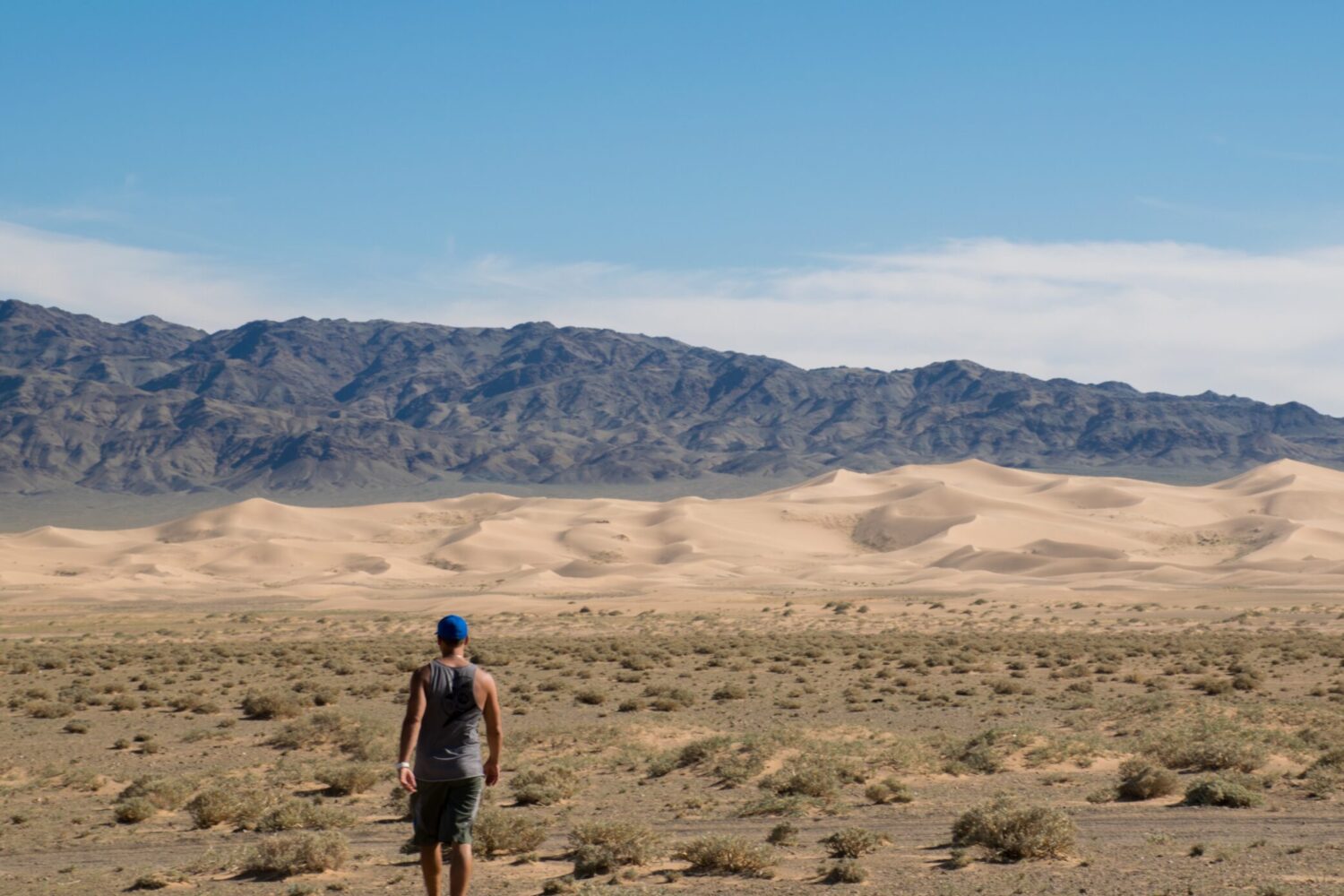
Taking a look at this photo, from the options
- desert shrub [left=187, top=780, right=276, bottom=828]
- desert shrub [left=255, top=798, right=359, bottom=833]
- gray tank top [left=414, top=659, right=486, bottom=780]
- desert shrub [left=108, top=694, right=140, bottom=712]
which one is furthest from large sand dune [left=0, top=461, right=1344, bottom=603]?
gray tank top [left=414, top=659, right=486, bottom=780]

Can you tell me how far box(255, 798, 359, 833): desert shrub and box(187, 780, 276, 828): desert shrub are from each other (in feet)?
0.60

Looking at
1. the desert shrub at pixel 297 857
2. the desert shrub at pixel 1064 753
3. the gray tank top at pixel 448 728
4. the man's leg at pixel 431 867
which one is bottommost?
the desert shrub at pixel 1064 753

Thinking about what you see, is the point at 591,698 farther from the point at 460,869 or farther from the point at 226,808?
the point at 460,869

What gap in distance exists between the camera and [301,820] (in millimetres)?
13938

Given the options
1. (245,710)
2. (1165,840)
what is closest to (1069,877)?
(1165,840)

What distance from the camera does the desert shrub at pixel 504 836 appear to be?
12.3 meters

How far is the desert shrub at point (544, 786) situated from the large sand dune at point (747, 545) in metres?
61.1

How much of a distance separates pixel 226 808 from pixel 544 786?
3.43m

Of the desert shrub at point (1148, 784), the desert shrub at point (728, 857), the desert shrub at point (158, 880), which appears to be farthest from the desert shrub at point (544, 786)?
the desert shrub at point (1148, 784)

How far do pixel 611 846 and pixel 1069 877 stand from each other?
383 cm

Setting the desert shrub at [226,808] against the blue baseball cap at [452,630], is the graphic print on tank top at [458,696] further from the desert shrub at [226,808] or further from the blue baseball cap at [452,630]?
the desert shrub at [226,808]

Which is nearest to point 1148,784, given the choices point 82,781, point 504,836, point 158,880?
point 504,836

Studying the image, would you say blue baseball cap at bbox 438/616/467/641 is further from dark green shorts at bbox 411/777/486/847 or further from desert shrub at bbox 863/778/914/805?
desert shrub at bbox 863/778/914/805

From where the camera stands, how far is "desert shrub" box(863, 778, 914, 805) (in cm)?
1493
